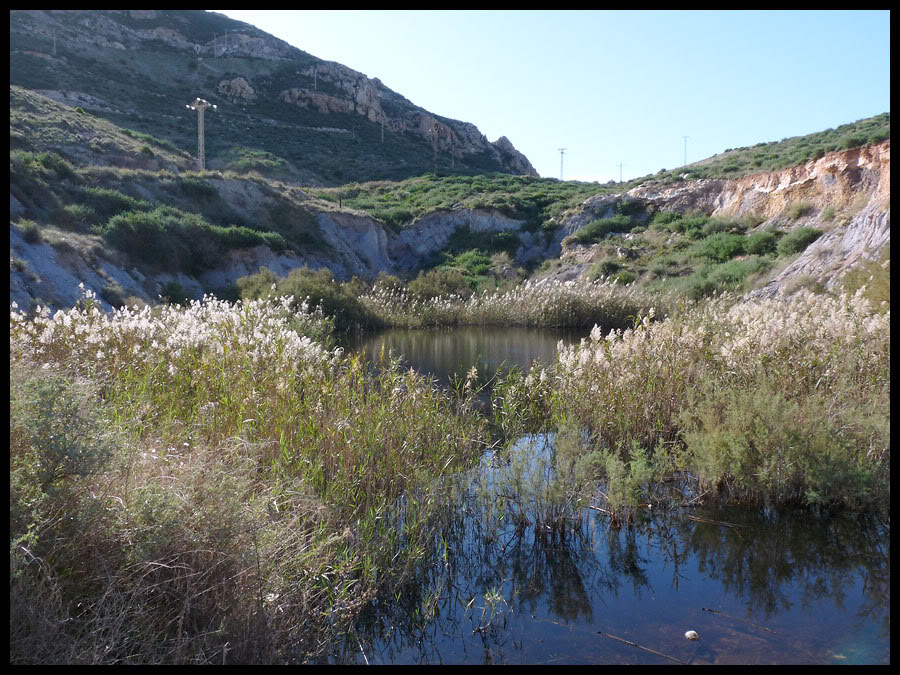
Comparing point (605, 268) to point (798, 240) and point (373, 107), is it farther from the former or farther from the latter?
point (373, 107)

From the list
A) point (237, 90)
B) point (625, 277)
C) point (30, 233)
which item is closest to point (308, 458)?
point (30, 233)

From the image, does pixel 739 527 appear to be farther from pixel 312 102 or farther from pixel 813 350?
pixel 312 102

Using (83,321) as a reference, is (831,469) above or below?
below

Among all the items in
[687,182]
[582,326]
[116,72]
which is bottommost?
[582,326]

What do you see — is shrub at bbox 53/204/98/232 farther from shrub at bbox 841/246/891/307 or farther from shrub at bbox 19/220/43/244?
shrub at bbox 841/246/891/307

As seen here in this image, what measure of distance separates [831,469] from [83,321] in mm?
7427

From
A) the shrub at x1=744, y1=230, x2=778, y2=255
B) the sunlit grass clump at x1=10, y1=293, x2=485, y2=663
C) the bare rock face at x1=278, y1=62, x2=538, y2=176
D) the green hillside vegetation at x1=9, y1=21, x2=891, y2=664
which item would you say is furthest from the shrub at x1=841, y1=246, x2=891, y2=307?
the bare rock face at x1=278, y1=62, x2=538, y2=176

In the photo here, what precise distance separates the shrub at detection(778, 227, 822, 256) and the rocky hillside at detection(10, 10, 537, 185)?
33.3 meters

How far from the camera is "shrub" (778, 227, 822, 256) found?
22.2 m

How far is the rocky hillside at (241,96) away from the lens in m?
46.5

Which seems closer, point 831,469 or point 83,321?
point 831,469

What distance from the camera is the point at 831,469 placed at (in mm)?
4641
